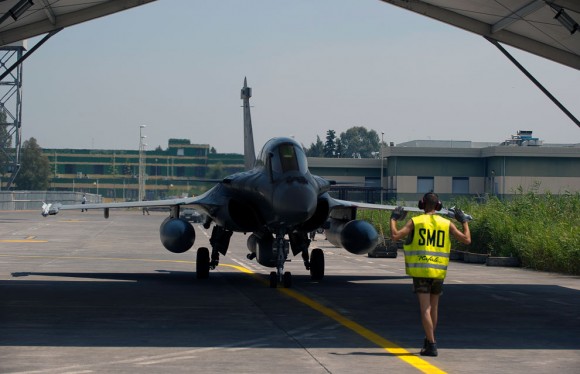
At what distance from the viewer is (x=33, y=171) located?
7067 inches

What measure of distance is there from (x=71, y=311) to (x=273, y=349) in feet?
17.6

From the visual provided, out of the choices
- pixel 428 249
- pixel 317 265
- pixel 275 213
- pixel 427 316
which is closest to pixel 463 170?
pixel 317 265

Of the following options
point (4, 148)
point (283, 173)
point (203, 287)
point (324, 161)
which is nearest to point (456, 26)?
point (283, 173)

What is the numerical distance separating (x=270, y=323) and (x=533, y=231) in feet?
66.6

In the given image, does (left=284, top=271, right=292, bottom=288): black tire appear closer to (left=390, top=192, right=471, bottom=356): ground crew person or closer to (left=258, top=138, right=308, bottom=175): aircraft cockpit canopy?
(left=258, top=138, right=308, bottom=175): aircraft cockpit canopy

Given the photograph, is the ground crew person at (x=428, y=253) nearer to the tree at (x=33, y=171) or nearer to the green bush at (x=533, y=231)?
the green bush at (x=533, y=231)

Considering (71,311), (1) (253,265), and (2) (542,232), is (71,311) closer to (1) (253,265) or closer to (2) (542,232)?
(1) (253,265)

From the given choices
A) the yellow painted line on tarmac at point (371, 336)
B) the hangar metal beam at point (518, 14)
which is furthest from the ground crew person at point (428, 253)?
the hangar metal beam at point (518, 14)

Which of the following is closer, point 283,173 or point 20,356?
point 20,356

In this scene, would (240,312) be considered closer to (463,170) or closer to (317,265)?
(317,265)

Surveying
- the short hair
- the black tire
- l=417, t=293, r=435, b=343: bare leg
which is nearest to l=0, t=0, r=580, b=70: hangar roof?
the black tire

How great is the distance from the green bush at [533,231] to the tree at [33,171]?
144 m

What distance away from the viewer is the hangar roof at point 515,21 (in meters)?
20.6

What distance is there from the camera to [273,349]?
12195 millimetres
